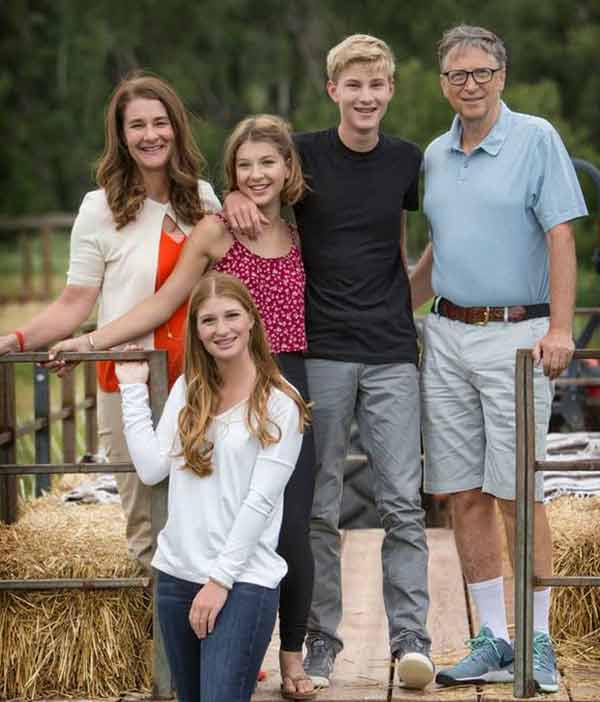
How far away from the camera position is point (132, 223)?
4535 mm

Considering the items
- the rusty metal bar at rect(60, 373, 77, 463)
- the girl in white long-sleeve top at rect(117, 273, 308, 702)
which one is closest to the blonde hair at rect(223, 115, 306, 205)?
the girl in white long-sleeve top at rect(117, 273, 308, 702)

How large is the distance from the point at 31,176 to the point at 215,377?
32.8 m

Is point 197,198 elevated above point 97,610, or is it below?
above

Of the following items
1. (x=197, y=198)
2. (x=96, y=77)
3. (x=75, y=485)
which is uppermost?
(x=96, y=77)

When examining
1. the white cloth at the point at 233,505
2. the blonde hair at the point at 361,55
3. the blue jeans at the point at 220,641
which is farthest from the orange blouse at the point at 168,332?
the blue jeans at the point at 220,641

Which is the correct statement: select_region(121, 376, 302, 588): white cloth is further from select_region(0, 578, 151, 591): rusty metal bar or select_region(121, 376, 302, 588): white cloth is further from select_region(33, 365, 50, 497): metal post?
select_region(33, 365, 50, 497): metal post

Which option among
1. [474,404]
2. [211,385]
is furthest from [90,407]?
[211,385]

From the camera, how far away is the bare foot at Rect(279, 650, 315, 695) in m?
4.51

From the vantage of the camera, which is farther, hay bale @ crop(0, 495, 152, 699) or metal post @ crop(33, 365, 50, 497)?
metal post @ crop(33, 365, 50, 497)

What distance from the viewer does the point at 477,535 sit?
4703 mm

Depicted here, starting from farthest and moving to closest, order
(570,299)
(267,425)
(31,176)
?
(31,176) → (570,299) → (267,425)

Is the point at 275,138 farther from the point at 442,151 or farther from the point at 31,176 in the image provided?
the point at 31,176

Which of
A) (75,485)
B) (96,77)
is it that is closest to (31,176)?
(96,77)

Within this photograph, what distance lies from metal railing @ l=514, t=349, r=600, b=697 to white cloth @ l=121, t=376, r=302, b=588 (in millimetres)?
690
